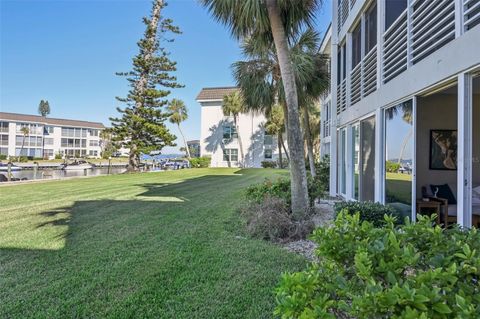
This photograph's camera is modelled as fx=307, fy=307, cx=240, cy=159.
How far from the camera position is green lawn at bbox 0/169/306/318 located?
10.1 feet

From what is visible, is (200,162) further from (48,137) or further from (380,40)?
(48,137)

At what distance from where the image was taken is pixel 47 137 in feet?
196

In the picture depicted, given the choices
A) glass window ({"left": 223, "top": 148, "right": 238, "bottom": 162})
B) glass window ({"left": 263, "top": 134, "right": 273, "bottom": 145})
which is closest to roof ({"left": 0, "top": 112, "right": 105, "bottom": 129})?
glass window ({"left": 223, "top": 148, "right": 238, "bottom": 162})

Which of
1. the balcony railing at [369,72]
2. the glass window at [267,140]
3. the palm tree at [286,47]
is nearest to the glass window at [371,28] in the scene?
the balcony railing at [369,72]

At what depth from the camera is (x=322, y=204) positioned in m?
9.51

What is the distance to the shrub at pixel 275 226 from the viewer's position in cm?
558

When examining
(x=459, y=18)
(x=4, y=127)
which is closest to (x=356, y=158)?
(x=459, y=18)

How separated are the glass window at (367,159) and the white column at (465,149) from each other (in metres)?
3.53

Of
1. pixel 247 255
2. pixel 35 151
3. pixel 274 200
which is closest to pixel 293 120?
pixel 274 200

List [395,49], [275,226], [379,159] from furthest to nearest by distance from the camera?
[379,159] → [395,49] → [275,226]

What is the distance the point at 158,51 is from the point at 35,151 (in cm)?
4458

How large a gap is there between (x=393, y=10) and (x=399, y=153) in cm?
320

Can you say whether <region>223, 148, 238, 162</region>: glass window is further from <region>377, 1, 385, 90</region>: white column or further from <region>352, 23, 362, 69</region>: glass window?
<region>377, 1, 385, 90</region>: white column

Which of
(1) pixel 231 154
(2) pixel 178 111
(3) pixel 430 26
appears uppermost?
(2) pixel 178 111
